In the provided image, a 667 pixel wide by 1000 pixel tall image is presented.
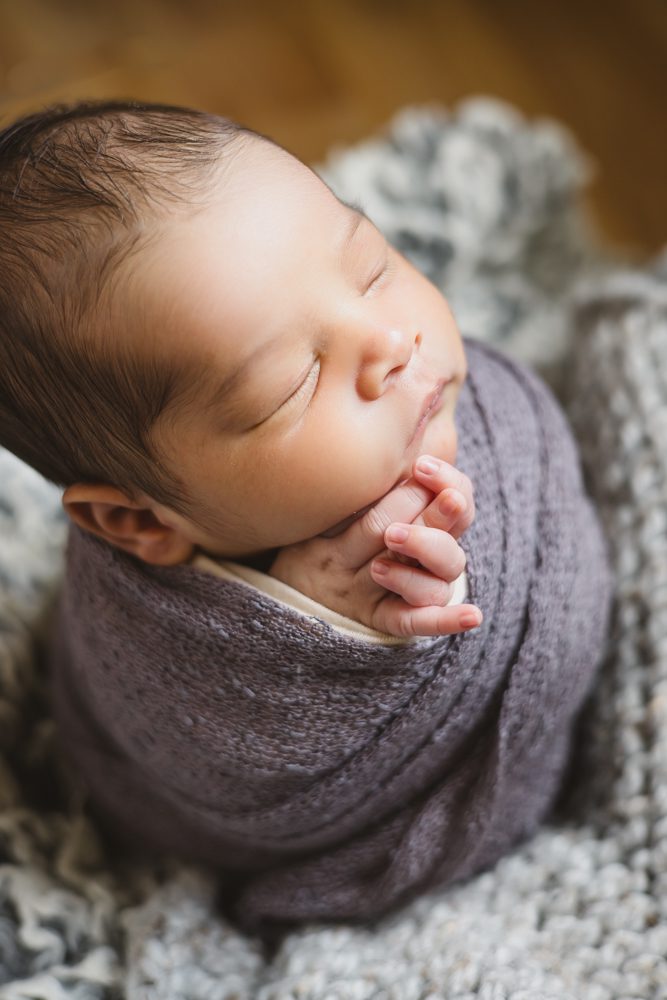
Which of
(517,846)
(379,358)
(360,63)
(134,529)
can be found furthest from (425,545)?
(360,63)

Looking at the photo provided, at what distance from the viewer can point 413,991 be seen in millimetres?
740

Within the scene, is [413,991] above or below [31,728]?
above

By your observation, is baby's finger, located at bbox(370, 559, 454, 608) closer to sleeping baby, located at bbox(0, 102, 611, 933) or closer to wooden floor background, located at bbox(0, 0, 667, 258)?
sleeping baby, located at bbox(0, 102, 611, 933)

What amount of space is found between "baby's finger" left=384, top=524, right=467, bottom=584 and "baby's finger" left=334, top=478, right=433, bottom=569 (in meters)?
0.02

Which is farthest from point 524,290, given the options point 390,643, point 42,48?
point 42,48

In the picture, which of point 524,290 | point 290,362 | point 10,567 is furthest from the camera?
point 524,290

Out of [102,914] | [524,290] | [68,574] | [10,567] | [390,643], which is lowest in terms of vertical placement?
[102,914]

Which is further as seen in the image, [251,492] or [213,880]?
[213,880]

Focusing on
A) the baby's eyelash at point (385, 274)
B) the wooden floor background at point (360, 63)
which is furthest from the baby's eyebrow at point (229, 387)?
the wooden floor background at point (360, 63)

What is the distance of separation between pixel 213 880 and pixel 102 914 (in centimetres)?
10

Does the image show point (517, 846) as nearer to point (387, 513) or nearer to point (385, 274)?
point (387, 513)

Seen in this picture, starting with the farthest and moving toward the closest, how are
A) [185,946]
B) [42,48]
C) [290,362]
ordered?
[42,48]
[185,946]
[290,362]

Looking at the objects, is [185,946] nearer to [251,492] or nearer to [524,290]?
[251,492]

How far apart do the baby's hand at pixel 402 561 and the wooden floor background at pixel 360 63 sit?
0.91 m
